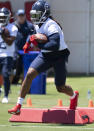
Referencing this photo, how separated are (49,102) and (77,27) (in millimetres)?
9810

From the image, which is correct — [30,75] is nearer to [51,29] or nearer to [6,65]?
[51,29]

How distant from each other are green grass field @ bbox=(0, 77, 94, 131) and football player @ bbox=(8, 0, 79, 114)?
1.39 ft

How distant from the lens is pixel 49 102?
1316 cm

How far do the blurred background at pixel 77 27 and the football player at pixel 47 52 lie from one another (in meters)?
12.5

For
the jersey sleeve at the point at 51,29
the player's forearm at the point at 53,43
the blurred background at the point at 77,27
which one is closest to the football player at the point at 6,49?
the jersey sleeve at the point at 51,29

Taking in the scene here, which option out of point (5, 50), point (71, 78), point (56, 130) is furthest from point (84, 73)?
point (56, 130)

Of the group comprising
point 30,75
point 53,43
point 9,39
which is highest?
point 53,43

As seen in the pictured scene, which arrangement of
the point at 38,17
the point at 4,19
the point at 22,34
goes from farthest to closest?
the point at 22,34, the point at 4,19, the point at 38,17

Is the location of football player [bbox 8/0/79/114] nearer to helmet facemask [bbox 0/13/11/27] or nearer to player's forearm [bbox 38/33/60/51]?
player's forearm [bbox 38/33/60/51]

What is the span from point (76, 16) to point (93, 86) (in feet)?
17.8

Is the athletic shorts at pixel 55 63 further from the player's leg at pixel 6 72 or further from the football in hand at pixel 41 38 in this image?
the player's leg at pixel 6 72

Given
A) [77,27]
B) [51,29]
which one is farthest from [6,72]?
[77,27]

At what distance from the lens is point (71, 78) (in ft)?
68.0

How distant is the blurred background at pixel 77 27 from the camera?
73.1ft
